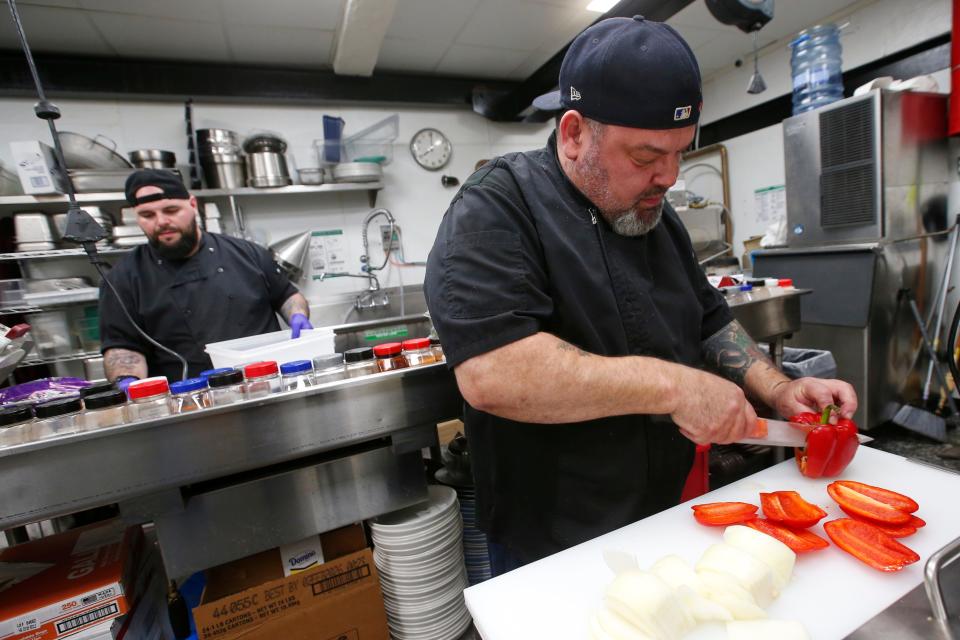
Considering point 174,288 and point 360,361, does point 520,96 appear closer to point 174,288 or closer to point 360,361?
point 174,288

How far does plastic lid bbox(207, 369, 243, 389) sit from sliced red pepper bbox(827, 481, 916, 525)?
4.43 ft

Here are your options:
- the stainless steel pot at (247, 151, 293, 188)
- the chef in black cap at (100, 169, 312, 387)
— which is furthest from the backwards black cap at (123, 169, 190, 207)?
the stainless steel pot at (247, 151, 293, 188)

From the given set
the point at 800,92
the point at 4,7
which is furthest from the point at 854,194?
the point at 4,7

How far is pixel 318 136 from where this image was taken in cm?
407

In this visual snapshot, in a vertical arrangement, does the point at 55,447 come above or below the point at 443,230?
below

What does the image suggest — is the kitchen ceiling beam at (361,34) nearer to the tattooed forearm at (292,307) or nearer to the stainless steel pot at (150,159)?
the stainless steel pot at (150,159)

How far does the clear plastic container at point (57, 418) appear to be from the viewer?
0.95 metres

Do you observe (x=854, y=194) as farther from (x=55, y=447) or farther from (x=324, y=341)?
(x=55, y=447)

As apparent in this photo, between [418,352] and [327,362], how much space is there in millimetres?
268

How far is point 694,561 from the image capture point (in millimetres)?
748

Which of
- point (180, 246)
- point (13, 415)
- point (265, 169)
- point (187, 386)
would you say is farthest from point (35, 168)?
point (187, 386)

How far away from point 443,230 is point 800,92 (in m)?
3.63

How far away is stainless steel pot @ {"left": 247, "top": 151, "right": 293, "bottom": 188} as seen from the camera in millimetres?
3506

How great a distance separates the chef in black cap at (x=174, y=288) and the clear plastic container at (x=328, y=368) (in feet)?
2.63
